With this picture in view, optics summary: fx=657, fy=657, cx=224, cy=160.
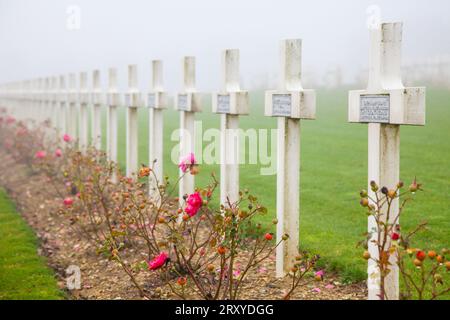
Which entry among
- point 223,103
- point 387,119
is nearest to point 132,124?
point 223,103

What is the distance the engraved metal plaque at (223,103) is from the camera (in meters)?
6.66

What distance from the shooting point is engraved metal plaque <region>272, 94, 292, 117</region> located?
18.1 ft

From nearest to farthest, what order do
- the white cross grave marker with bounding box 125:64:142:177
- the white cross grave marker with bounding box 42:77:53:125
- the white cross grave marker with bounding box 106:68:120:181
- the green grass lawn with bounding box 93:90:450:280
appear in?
the green grass lawn with bounding box 93:90:450:280 → the white cross grave marker with bounding box 125:64:142:177 → the white cross grave marker with bounding box 106:68:120:181 → the white cross grave marker with bounding box 42:77:53:125

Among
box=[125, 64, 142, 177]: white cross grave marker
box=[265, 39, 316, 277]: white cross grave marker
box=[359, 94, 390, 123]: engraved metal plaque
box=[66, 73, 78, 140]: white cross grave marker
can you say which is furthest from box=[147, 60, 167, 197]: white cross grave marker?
box=[66, 73, 78, 140]: white cross grave marker

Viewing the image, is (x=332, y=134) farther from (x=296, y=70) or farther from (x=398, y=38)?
(x=398, y=38)

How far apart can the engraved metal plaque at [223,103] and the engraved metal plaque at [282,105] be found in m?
0.94

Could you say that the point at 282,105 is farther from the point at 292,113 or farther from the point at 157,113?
the point at 157,113

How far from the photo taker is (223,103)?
6.78m

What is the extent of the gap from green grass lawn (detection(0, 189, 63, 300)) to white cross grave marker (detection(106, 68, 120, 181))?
269 centimetres

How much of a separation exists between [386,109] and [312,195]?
15.0 ft

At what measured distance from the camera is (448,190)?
834 cm

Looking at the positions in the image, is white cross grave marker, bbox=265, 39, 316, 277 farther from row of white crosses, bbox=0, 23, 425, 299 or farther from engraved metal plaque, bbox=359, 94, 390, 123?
engraved metal plaque, bbox=359, 94, 390, 123

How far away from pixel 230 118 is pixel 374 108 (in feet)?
8.19
